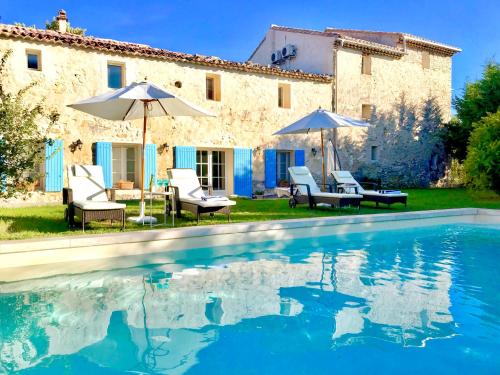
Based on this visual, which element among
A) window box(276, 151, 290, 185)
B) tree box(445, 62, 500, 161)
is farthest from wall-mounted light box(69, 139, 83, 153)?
tree box(445, 62, 500, 161)

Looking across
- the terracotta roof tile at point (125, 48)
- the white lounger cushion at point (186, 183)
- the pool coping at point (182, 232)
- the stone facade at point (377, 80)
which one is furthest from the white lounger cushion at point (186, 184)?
the stone facade at point (377, 80)

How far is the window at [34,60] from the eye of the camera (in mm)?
11972

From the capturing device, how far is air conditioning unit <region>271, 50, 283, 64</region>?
20.1 m

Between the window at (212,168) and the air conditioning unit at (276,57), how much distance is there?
690 cm

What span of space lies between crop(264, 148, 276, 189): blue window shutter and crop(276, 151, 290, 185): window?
0.72 meters

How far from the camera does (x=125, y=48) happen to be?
42.5ft

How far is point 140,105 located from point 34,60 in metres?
5.50

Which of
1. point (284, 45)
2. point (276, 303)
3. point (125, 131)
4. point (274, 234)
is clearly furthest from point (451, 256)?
point (284, 45)

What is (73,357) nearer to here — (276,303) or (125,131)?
(276,303)

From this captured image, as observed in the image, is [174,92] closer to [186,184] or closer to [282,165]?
[282,165]

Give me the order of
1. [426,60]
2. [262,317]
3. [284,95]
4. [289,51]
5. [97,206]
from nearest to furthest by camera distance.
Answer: [262,317] → [97,206] → [284,95] → [289,51] → [426,60]

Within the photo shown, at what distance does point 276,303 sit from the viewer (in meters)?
4.36

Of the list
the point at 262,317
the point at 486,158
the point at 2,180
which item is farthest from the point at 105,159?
the point at 486,158

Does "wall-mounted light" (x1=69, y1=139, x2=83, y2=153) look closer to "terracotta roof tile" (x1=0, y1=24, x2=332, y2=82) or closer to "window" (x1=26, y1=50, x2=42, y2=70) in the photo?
"window" (x1=26, y1=50, x2=42, y2=70)
